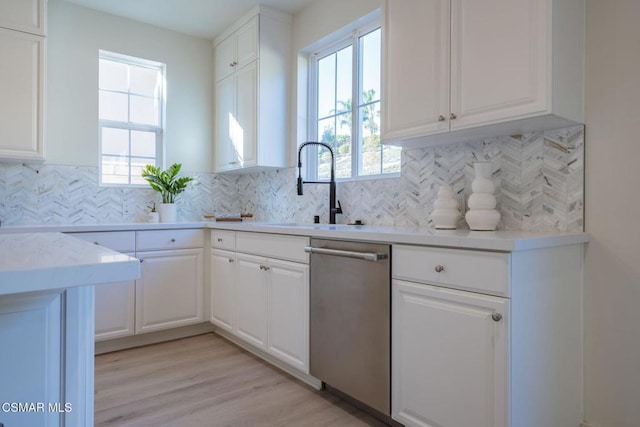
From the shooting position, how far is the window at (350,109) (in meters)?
2.80

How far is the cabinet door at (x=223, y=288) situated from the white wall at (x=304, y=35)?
976 millimetres


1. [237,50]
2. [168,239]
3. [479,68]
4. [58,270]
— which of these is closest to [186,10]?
[237,50]

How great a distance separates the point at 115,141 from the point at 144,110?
15.9 inches

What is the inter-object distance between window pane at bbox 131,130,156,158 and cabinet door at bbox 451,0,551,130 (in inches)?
115

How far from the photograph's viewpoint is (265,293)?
8.70 feet

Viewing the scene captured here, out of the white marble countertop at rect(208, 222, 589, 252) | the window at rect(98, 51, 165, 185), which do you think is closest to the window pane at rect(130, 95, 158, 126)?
the window at rect(98, 51, 165, 185)

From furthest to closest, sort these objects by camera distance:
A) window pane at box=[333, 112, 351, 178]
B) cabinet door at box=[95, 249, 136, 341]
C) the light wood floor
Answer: window pane at box=[333, 112, 351, 178] < cabinet door at box=[95, 249, 136, 341] < the light wood floor

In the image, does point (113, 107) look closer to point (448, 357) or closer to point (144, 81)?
point (144, 81)

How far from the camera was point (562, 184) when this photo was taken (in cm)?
185

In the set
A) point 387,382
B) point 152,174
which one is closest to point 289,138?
point 152,174

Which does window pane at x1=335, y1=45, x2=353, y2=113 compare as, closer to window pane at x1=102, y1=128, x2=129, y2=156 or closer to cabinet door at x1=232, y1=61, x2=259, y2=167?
cabinet door at x1=232, y1=61, x2=259, y2=167

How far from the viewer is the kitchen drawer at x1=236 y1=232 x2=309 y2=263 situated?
7.72ft

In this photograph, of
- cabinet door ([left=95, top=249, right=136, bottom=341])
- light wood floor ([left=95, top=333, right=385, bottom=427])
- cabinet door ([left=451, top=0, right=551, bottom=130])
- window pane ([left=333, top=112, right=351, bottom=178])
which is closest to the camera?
cabinet door ([left=451, top=0, right=551, bottom=130])

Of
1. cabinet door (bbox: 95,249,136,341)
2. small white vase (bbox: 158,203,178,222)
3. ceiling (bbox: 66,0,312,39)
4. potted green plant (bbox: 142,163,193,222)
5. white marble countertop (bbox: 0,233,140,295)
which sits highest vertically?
ceiling (bbox: 66,0,312,39)
